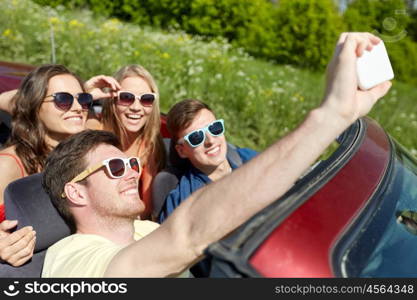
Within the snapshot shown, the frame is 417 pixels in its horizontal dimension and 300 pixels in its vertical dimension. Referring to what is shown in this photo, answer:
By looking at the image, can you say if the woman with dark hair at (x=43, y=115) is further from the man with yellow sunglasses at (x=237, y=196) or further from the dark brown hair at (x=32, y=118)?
the man with yellow sunglasses at (x=237, y=196)

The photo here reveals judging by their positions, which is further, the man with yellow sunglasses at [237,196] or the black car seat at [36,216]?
the black car seat at [36,216]

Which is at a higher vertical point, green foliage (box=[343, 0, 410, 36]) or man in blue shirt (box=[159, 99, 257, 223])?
man in blue shirt (box=[159, 99, 257, 223])

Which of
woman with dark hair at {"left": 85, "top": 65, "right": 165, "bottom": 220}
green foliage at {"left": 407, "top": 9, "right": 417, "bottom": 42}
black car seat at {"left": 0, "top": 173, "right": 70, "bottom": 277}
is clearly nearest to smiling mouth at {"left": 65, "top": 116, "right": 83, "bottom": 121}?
woman with dark hair at {"left": 85, "top": 65, "right": 165, "bottom": 220}

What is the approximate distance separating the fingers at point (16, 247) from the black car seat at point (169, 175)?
3.13 ft

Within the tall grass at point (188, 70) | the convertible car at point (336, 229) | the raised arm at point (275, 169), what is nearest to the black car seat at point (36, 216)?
the raised arm at point (275, 169)

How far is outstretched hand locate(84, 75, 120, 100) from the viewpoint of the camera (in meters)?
3.07

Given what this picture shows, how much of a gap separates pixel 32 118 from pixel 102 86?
689 millimetres

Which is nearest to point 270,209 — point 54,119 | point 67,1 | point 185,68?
point 54,119

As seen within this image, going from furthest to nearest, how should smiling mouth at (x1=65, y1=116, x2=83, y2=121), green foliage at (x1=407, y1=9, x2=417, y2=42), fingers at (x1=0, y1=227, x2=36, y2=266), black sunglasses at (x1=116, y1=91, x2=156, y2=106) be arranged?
1. green foliage at (x1=407, y1=9, x2=417, y2=42)
2. black sunglasses at (x1=116, y1=91, x2=156, y2=106)
3. smiling mouth at (x1=65, y1=116, x2=83, y2=121)
4. fingers at (x1=0, y1=227, x2=36, y2=266)

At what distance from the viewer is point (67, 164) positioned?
1.98m

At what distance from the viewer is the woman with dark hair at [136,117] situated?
9.93 ft

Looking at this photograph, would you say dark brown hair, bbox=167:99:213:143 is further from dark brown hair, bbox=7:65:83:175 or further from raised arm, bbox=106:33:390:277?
raised arm, bbox=106:33:390:277

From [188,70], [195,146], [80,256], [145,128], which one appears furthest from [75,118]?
[188,70]

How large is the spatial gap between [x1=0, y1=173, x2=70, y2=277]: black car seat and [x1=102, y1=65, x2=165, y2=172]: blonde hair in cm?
106
